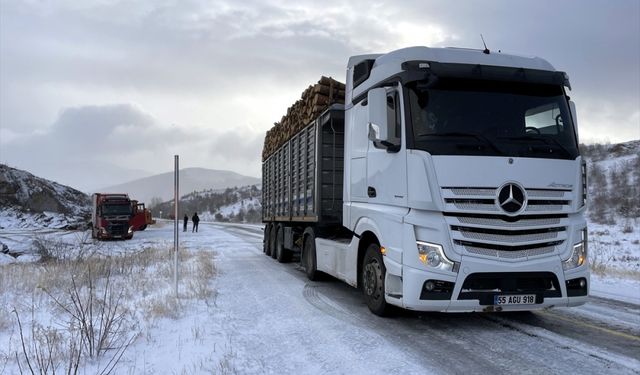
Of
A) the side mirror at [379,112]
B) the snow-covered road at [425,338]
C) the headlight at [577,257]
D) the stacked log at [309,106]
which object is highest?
the stacked log at [309,106]

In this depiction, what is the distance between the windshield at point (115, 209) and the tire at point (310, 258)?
24.6 metres

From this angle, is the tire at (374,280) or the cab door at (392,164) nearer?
the cab door at (392,164)

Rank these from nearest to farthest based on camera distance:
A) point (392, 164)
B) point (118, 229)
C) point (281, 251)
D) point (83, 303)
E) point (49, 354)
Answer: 1. point (49, 354)
2. point (392, 164)
3. point (83, 303)
4. point (281, 251)
5. point (118, 229)

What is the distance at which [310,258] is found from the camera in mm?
10602

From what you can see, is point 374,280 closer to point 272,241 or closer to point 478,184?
point 478,184

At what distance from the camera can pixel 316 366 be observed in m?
4.82

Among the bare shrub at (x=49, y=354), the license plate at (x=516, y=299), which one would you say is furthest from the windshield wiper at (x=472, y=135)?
the bare shrub at (x=49, y=354)

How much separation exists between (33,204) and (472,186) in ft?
173

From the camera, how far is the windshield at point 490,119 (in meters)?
5.96

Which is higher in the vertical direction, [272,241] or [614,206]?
[614,206]

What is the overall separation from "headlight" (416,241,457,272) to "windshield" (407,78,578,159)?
3.56 ft

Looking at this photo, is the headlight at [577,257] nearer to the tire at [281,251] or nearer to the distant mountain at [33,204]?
Result: the tire at [281,251]

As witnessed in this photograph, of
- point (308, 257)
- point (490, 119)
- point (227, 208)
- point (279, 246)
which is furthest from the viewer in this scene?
point (227, 208)

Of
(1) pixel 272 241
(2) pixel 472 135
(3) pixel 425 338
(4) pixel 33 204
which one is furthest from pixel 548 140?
(4) pixel 33 204
